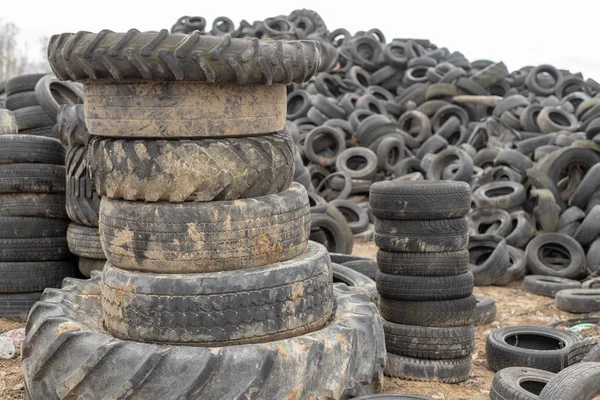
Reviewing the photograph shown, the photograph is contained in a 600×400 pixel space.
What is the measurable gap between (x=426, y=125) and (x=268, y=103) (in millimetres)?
12476

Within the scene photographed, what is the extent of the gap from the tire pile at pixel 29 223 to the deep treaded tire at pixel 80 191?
47 centimetres

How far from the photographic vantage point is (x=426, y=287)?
4.75 metres

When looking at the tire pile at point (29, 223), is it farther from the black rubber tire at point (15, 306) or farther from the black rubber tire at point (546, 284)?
the black rubber tire at point (546, 284)

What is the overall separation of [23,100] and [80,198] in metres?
3.04

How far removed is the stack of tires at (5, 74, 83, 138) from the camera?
7.27 metres

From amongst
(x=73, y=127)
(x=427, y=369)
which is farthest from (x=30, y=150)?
(x=427, y=369)

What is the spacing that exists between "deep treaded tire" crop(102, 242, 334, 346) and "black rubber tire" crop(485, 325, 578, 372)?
215 cm

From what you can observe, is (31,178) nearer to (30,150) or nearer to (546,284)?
(30,150)

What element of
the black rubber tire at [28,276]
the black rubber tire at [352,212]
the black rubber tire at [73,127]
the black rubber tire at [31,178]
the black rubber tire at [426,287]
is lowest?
the black rubber tire at [352,212]

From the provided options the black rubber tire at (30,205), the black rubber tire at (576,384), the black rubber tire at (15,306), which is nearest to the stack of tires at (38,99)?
the black rubber tire at (30,205)

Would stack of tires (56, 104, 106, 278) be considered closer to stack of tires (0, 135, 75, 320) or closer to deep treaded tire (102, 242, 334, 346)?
stack of tires (0, 135, 75, 320)

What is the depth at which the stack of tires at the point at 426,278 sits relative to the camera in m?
4.72

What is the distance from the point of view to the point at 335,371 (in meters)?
3.59

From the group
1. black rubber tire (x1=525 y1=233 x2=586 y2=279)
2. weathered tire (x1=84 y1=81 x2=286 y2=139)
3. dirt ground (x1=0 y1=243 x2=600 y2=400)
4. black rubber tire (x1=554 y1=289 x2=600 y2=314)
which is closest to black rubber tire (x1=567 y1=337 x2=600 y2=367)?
dirt ground (x1=0 y1=243 x2=600 y2=400)
